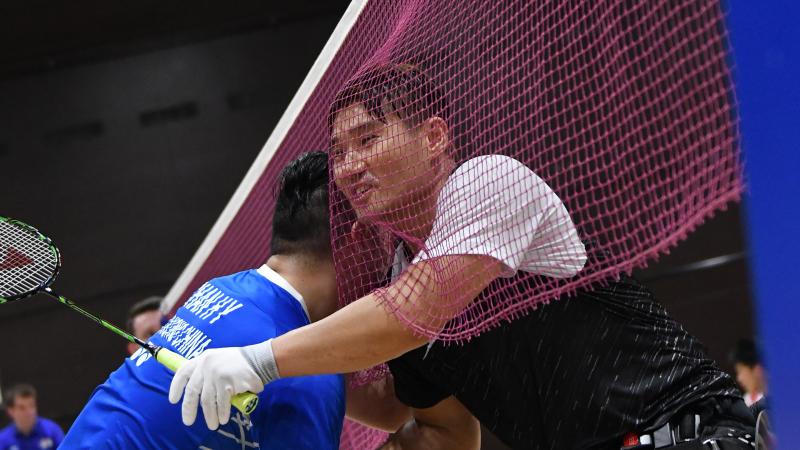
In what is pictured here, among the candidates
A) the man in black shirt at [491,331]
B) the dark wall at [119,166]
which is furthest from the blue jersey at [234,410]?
the dark wall at [119,166]

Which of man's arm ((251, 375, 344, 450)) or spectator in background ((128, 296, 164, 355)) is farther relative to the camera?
spectator in background ((128, 296, 164, 355))

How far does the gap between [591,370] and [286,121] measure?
5.43 ft

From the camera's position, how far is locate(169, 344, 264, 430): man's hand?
2.24 metres

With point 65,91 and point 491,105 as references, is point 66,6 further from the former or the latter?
point 491,105

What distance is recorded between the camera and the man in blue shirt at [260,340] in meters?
2.56

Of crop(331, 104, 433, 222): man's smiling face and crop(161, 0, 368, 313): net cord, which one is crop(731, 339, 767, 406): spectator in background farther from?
crop(331, 104, 433, 222): man's smiling face

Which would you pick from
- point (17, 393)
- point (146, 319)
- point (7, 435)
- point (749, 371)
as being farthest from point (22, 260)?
point (7, 435)

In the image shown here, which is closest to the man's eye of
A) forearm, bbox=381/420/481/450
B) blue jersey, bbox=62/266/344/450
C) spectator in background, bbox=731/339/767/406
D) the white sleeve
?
the white sleeve

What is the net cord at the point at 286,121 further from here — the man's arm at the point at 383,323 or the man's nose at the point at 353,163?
the man's arm at the point at 383,323

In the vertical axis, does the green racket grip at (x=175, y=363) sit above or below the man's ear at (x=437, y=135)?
below

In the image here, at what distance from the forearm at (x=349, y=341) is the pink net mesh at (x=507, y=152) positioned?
0.12 ft

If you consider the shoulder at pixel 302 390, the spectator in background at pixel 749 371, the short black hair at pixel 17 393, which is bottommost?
the spectator in background at pixel 749 371

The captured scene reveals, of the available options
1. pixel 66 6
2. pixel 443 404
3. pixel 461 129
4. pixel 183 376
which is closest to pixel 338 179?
pixel 461 129

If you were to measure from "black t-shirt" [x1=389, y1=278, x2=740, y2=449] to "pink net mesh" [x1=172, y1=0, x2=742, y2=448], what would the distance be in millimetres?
93
